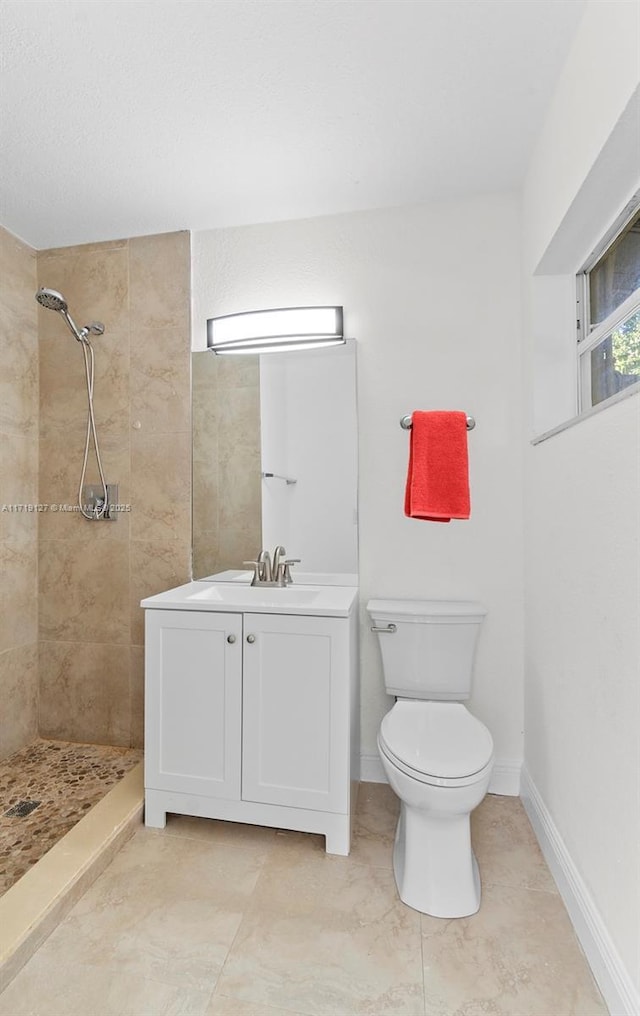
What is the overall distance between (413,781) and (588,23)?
199cm

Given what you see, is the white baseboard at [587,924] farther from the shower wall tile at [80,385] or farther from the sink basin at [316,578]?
the shower wall tile at [80,385]

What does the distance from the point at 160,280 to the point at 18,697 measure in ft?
6.55

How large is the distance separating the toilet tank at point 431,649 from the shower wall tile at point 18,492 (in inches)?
64.3

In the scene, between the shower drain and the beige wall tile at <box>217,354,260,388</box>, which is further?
the beige wall tile at <box>217,354,260,388</box>

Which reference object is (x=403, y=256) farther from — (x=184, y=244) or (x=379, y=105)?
(x=184, y=244)

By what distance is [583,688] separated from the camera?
1.32 metres

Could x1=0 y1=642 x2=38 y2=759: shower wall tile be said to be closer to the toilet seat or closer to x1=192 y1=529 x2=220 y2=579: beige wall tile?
x1=192 y1=529 x2=220 y2=579: beige wall tile

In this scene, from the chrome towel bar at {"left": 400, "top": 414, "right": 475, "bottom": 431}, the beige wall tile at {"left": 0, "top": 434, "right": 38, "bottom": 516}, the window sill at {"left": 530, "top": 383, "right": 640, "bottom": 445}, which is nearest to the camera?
the window sill at {"left": 530, "top": 383, "right": 640, "bottom": 445}

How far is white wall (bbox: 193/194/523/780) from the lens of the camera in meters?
1.96

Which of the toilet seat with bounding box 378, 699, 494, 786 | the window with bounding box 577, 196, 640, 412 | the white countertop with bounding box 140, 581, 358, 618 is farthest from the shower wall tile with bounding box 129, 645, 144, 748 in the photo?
the window with bounding box 577, 196, 640, 412

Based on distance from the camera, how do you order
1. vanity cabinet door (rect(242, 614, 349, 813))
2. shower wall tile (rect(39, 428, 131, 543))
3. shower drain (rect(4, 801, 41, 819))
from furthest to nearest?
shower wall tile (rect(39, 428, 131, 543)), shower drain (rect(4, 801, 41, 819)), vanity cabinet door (rect(242, 614, 349, 813))

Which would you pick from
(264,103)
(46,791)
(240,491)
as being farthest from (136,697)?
(264,103)

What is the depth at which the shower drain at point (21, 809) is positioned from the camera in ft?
5.84

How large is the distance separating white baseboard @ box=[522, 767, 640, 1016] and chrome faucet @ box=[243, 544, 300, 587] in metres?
1.20
